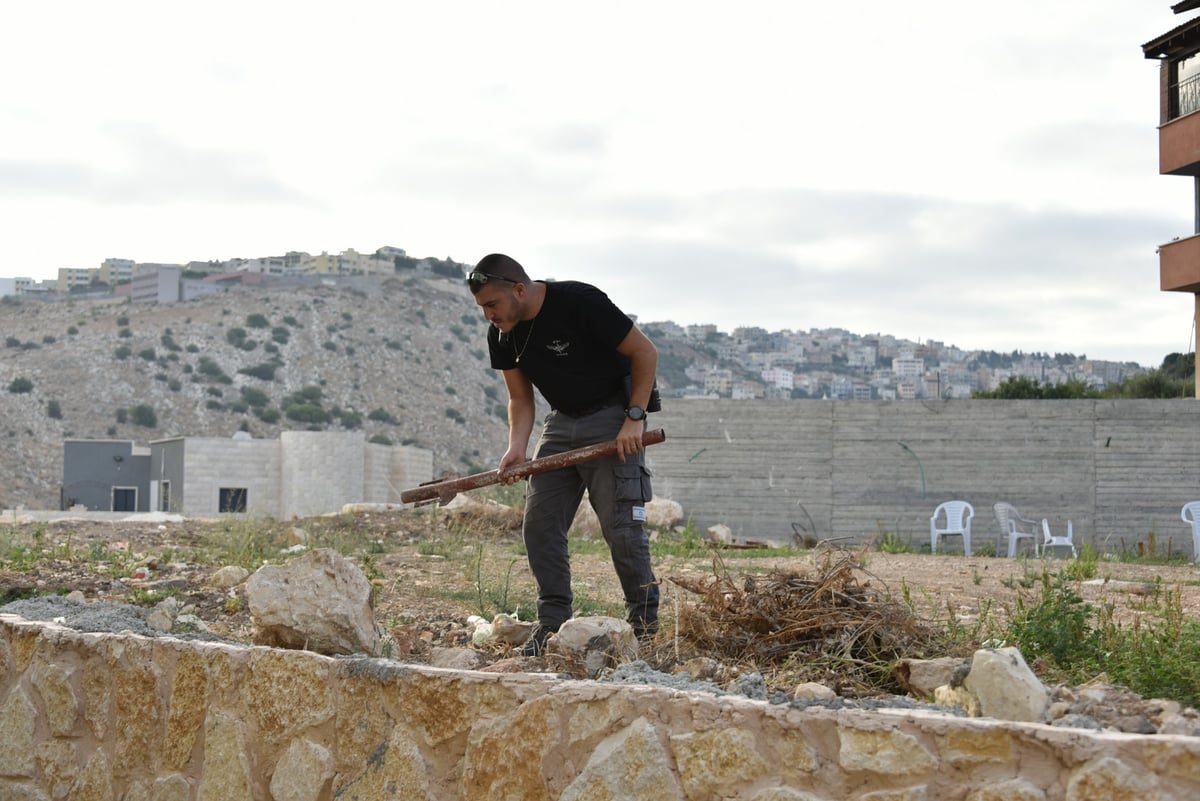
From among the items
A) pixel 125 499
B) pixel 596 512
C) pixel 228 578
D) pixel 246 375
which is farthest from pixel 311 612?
pixel 246 375

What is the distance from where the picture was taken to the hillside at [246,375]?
68000 mm

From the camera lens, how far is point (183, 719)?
13.1 ft

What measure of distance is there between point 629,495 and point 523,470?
452mm

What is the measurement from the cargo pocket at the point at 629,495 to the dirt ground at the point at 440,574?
0.27 metres

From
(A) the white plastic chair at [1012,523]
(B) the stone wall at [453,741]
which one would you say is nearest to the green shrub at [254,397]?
(A) the white plastic chair at [1012,523]

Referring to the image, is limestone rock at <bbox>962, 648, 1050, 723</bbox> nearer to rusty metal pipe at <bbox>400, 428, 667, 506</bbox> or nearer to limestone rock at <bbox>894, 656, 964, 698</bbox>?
limestone rock at <bbox>894, 656, 964, 698</bbox>

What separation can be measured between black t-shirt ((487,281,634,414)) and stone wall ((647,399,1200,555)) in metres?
13.6

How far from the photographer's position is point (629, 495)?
4.70 meters

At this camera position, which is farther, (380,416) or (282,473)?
(380,416)

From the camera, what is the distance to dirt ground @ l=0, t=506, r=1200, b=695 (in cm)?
577

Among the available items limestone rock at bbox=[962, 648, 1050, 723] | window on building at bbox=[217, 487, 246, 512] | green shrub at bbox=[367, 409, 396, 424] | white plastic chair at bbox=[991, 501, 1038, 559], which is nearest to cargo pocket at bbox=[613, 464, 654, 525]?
limestone rock at bbox=[962, 648, 1050, 723]

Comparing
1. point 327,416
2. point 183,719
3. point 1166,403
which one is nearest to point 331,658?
point 183,719

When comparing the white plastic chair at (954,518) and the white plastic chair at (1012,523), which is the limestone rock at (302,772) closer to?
the white plastic chair at (1012,523)

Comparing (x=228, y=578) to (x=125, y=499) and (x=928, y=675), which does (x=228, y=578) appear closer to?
(x=928, y=675)
